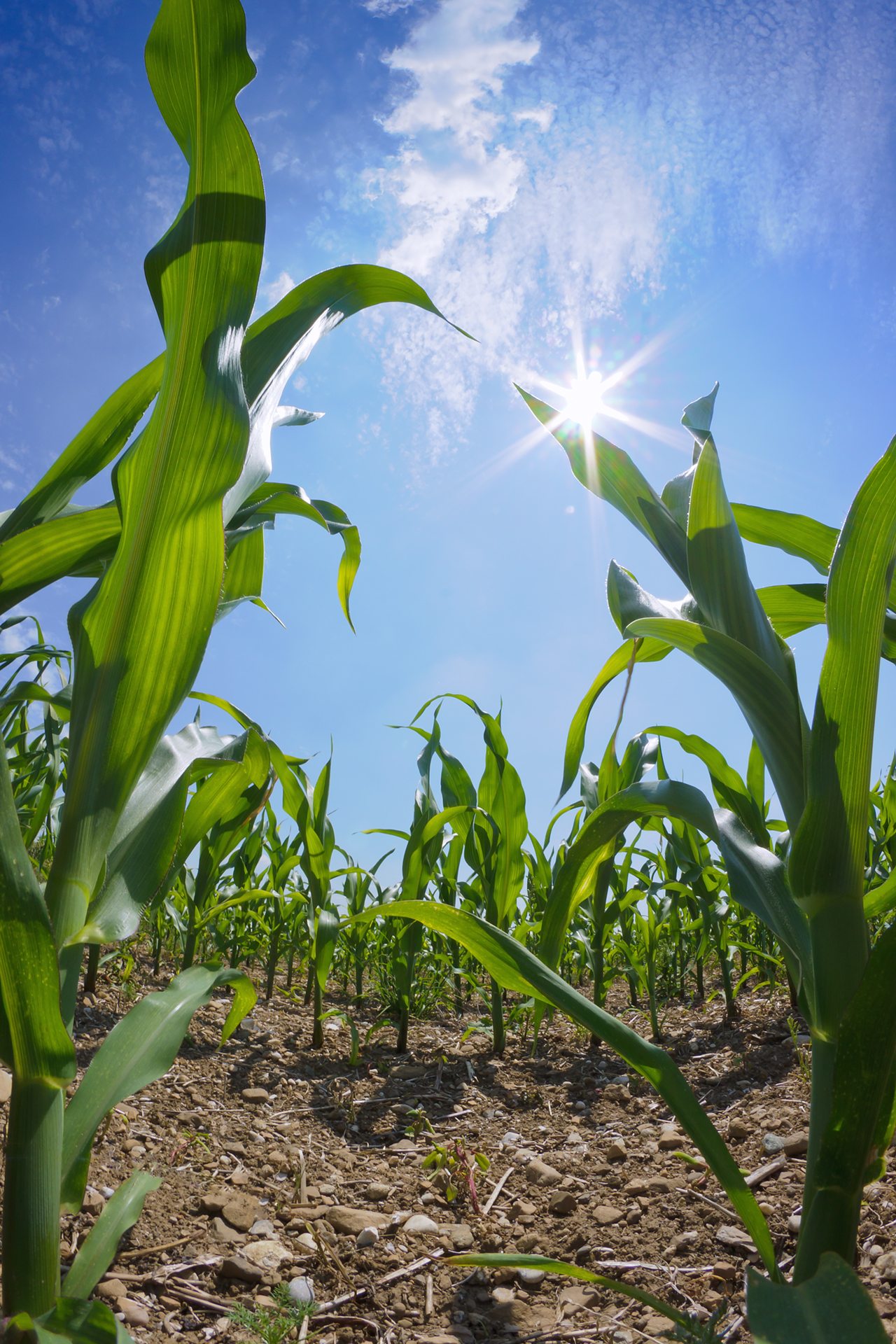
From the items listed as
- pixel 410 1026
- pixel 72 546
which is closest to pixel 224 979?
pixel 72 546

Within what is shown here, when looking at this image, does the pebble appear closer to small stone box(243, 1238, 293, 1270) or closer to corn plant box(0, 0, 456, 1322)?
A: small stone box(243, 1238, 293, 1270)

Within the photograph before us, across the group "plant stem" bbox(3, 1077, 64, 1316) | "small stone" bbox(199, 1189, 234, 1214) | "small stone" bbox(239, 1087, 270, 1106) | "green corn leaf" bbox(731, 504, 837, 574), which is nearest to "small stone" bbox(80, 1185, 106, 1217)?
"small stone" bbox(199, 1189, 234, 1214)

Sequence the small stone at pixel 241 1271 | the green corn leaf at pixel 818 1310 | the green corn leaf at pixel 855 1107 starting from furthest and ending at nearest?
the small stone at pixel 241 1271 → the green corn leaf at pixel 855 1107 → the green corn leaf at pixel 818 1310

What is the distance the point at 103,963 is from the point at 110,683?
8.36 ft

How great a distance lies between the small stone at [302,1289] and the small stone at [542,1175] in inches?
21.8

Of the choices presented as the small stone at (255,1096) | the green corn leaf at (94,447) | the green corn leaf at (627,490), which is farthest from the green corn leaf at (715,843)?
the small stone at (255,1096)

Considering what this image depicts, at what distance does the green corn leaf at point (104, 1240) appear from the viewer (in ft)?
2.37

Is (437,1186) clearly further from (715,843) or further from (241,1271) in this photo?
(715,843)

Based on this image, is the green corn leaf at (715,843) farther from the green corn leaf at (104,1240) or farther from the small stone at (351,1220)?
the small stone at (351,1220)

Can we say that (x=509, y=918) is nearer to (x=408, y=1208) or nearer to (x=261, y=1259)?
(x=408, y=1208)

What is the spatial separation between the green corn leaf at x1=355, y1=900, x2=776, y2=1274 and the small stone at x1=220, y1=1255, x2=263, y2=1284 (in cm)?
70

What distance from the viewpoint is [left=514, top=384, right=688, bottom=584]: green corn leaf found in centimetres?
98

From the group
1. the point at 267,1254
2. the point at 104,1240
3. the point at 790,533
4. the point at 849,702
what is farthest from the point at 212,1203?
the point at 790,533

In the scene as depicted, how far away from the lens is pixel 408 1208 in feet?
4.77
